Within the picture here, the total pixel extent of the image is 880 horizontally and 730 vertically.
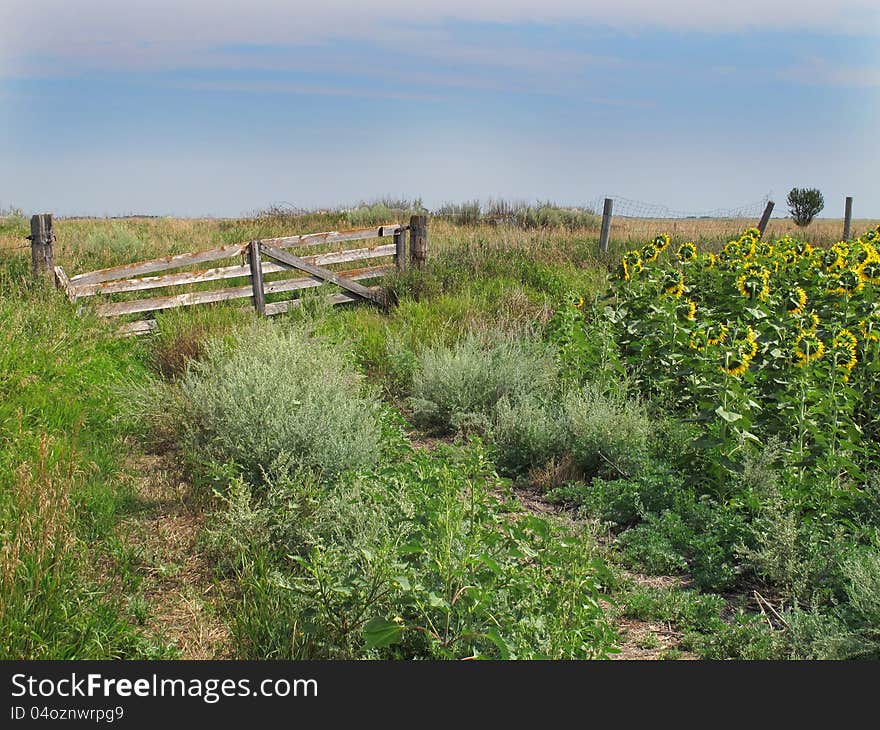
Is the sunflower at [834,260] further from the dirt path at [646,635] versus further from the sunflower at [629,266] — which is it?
the dirt path at [646,635]

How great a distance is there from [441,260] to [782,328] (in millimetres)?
8316

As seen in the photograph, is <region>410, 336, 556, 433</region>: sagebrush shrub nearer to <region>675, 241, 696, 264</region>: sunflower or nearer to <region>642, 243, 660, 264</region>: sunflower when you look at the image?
<region>642, 243, 660, 264</region>: sunflower

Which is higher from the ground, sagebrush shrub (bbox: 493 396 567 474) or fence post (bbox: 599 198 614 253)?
fence post (bbox: 599 198 614 253)

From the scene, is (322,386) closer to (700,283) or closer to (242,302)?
(700,283)

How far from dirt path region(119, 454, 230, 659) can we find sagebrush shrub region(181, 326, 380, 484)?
355 millimetres

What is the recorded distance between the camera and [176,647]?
355 centimetres

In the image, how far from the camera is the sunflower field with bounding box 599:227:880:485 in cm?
515

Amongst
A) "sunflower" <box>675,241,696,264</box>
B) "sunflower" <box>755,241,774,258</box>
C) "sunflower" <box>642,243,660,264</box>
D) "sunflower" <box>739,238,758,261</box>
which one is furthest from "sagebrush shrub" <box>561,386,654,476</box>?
"sunflower" <box>755,241,774,258</box>

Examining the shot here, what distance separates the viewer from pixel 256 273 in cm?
1140

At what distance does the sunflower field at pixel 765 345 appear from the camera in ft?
16.9

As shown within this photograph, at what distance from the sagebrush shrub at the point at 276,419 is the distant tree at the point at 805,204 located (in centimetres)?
3268

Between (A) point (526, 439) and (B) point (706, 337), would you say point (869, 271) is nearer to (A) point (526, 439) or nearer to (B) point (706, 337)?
(B) point (706, 337)

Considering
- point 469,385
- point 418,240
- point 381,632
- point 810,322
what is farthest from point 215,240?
point 381,632

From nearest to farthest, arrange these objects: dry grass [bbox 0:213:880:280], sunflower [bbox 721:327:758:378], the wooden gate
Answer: sunflower [bbox 721:327:758:378] → the wooden gate → dry grass [bbox 0:213:880:280]
